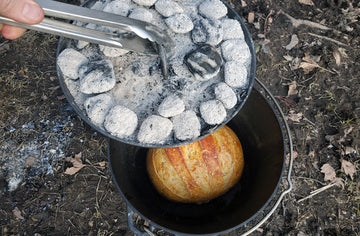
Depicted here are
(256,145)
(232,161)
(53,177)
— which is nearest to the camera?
(232,161)

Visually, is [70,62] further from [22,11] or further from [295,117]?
[295,117]

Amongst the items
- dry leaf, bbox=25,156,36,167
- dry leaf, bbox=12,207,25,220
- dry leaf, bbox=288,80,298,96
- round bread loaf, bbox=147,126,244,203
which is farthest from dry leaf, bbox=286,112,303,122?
dry leaf, bbox=12,207,25,220

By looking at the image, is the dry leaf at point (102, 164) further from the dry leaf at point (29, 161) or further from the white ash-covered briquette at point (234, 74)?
the white ash-covered briquette at point (234, 74)

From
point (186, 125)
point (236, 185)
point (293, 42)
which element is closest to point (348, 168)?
point (236, 185)

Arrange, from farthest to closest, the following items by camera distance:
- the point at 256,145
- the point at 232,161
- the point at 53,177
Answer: the point at 53,177 → the point at 256,145 → the point at 232,161

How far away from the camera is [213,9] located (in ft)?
4.76

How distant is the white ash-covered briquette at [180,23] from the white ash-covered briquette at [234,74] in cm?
27

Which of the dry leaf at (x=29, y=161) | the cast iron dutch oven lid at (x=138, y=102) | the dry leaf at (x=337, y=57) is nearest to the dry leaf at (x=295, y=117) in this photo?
the dry leaf at (x=337, y=57)

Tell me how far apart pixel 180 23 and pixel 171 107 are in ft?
1.47

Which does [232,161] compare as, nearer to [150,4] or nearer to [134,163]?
[134,163]

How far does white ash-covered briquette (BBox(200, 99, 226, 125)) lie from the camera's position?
1293 millimetres

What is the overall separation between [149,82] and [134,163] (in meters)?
0.94

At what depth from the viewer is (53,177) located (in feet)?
7.82

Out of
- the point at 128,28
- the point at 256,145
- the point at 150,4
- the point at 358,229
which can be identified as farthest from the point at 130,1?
the point at 358,229
